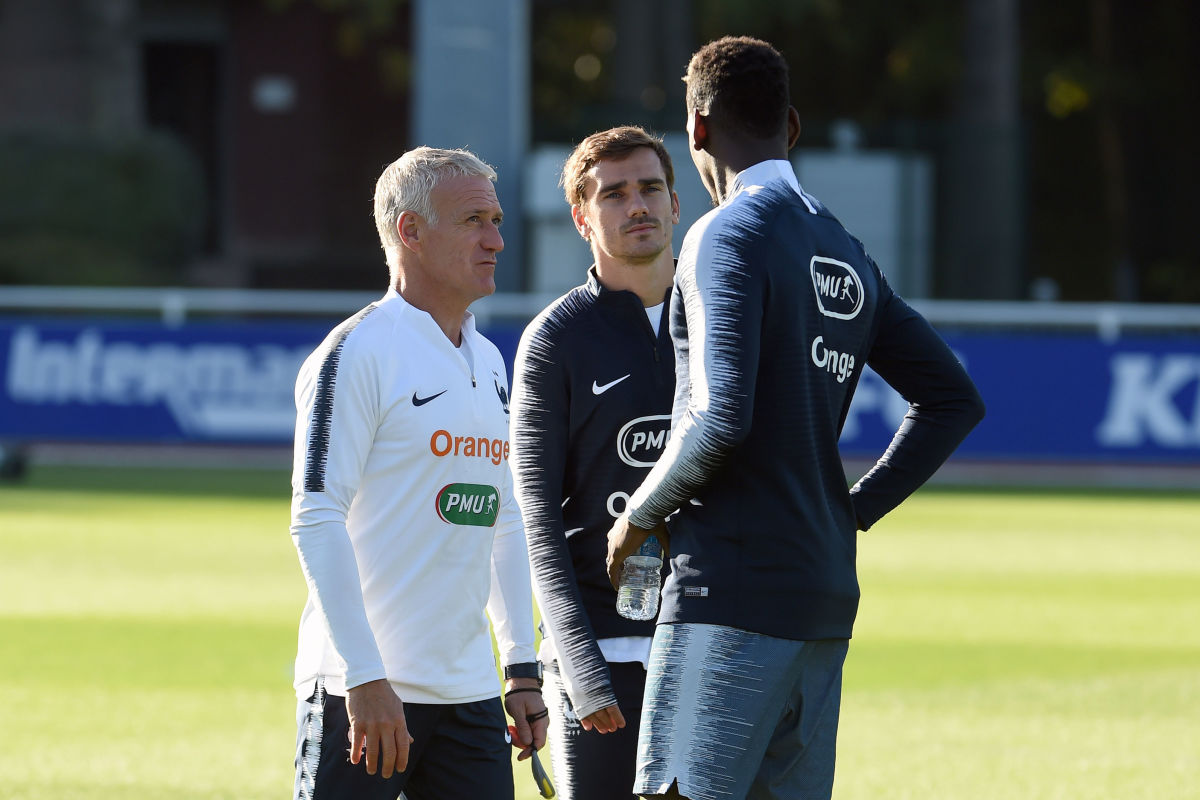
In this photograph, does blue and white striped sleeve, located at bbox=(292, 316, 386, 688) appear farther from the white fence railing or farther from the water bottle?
the white fence railing

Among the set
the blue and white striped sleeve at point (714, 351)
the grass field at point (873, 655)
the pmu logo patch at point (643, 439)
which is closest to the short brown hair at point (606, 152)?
the pmu logo patch at point (643, 439)

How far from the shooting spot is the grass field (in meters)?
7.41

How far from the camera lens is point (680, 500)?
3.94m

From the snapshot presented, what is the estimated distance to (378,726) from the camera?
411cm

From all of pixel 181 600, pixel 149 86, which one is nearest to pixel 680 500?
pixel 181 600

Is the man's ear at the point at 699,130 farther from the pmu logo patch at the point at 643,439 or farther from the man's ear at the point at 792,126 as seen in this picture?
the pmu logo patch at the point at 643,439

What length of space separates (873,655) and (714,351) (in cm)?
667

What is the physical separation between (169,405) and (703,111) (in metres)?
17.7

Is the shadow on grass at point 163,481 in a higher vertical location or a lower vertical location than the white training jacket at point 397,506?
lower

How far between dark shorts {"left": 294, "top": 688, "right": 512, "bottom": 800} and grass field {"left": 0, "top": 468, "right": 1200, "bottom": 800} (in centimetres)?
266

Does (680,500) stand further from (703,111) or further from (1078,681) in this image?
(1078,681)

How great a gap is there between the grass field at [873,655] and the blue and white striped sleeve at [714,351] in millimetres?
3489

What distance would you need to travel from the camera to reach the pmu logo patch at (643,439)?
4.80 m

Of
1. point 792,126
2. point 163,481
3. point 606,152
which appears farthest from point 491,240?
point 163,481
